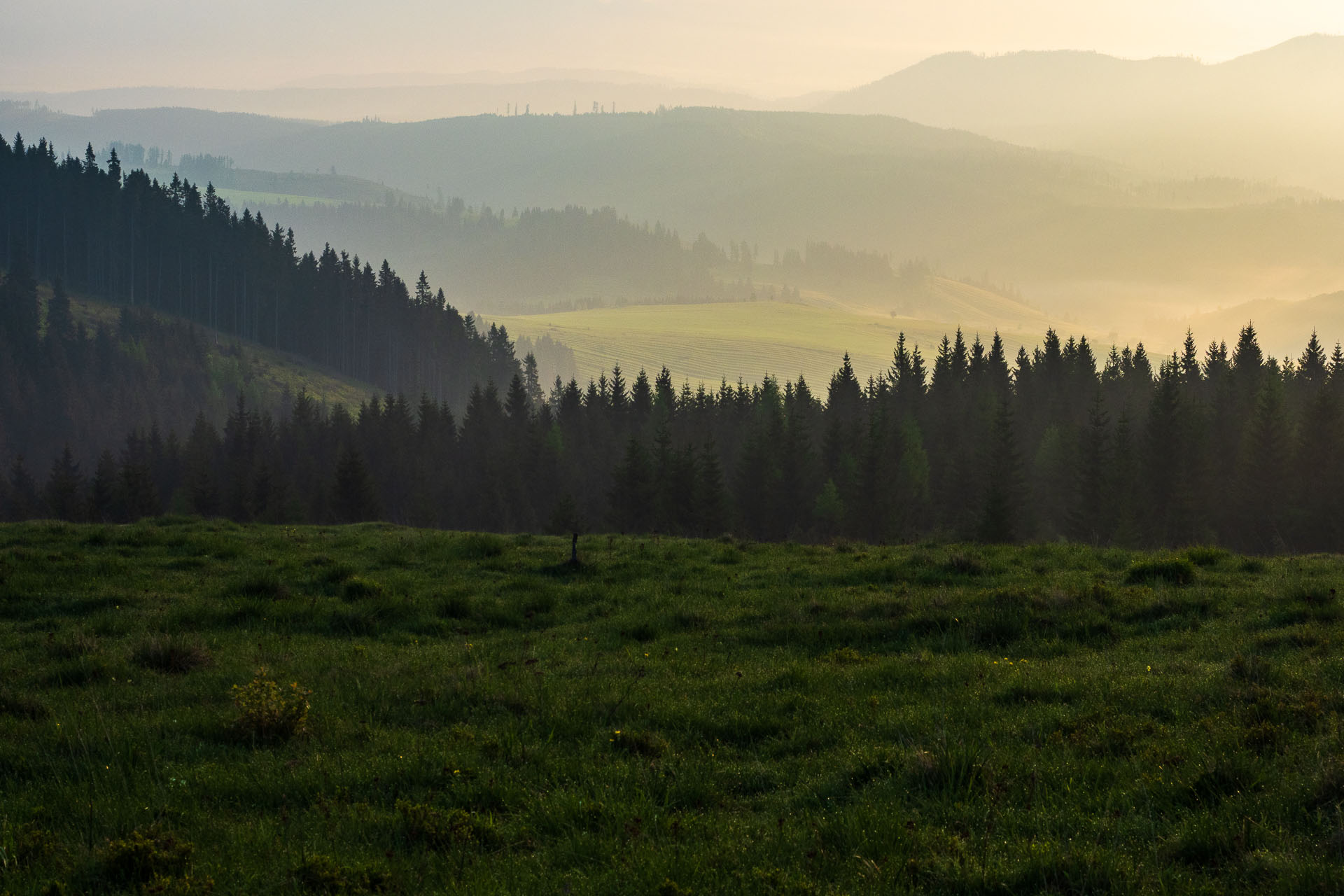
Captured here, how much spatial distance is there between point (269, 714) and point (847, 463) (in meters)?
96.0

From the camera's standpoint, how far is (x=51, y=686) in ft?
45.8

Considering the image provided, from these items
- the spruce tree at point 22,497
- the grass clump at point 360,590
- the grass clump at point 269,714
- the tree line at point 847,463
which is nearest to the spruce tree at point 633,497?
the tree line at point 847,463

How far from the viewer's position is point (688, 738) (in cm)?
A: 1147

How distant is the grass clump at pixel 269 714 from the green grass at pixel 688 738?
37 mm

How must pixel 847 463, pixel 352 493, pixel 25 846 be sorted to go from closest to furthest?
pixel 25 846, pixel 352 493, pixel 847 463

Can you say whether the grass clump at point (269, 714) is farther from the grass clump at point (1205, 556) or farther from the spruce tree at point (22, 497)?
the spruce tree at point (22, 497)

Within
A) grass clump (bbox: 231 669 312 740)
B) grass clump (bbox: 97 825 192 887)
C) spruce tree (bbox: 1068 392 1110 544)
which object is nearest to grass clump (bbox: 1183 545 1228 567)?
grass clump (bbox: 231 669 312 740)

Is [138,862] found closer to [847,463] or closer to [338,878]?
[338,878]

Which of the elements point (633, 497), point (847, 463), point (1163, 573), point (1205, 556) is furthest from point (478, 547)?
point (847, 463)

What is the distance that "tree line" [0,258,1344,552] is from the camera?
3440 inches

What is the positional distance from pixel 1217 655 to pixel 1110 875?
8.19 meters

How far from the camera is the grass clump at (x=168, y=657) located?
15070 millimetres

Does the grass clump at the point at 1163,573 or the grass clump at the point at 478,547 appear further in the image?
the grass clump at the point at 478,547

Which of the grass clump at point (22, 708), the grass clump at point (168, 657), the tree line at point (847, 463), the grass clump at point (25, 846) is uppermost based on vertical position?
the grass clump at point (25, 846)
